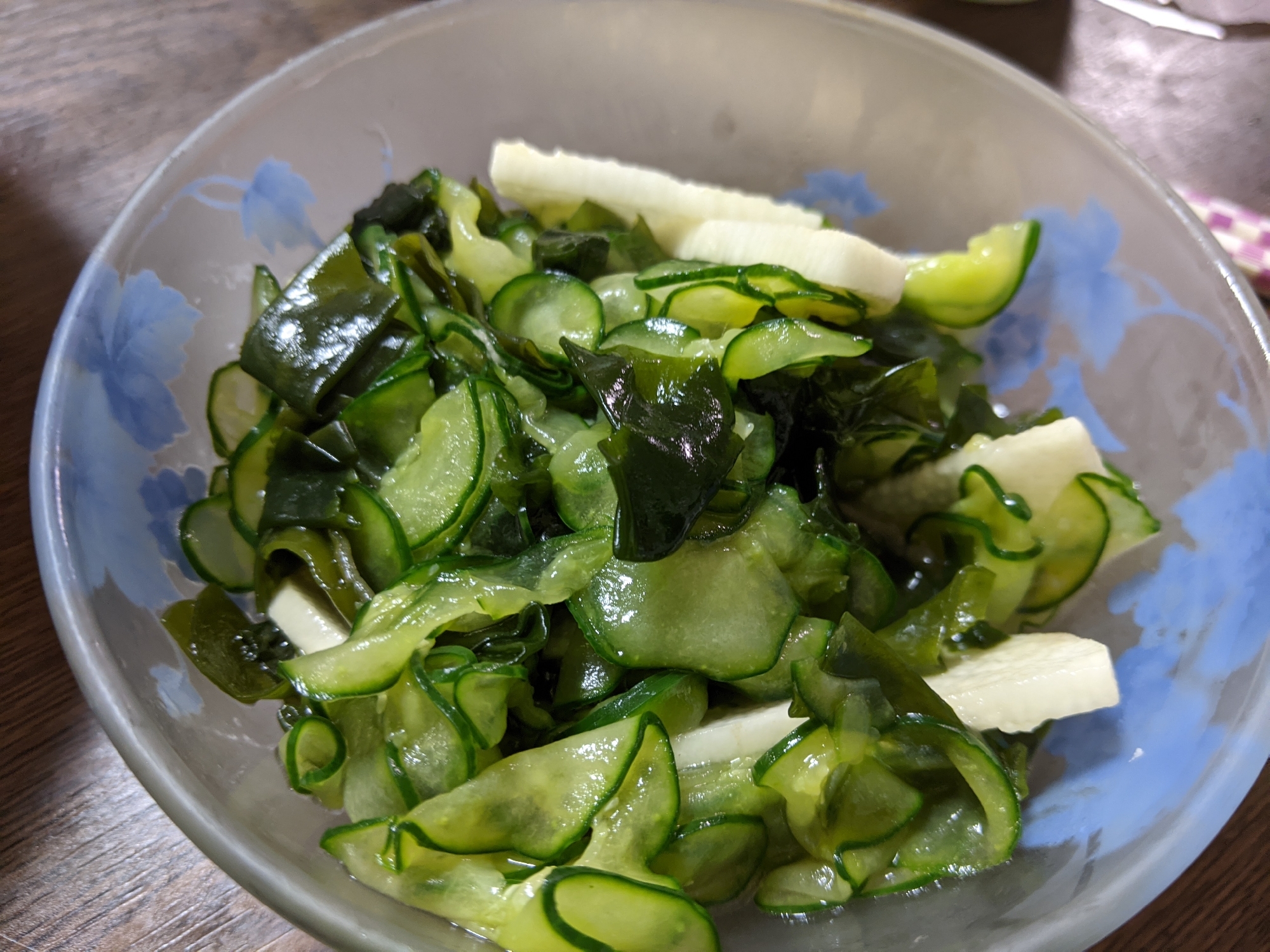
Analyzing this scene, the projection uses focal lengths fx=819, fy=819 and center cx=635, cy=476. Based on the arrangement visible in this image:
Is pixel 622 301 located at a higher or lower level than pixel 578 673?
higher

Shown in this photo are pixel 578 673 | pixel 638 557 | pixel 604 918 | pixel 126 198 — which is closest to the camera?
pixel 604 918

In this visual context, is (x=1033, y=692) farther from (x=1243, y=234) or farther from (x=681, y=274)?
(x=1243, y=234)

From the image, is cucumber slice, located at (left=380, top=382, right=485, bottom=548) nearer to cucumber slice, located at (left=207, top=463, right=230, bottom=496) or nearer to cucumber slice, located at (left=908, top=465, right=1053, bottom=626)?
cucumber slice, located at (left=207, top=463, right=230, bottom=496)

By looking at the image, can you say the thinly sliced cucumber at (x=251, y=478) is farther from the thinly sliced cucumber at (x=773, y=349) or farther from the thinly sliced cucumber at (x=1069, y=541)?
the thinly sliced cucumber at (x=1069, y=541)

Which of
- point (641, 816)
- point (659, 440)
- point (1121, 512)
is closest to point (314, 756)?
point (641, 816)

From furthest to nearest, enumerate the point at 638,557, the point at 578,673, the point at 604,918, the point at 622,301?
the point at 622,301 → the point at 578,673 → the point at 638,557 → the point at 604,918

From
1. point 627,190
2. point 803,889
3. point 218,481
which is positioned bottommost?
point 803,889

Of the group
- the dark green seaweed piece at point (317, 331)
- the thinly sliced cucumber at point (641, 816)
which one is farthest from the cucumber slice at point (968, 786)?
the dark green seaweed piece at point (317, 331)

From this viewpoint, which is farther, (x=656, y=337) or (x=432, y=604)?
(x=656, y=337)
